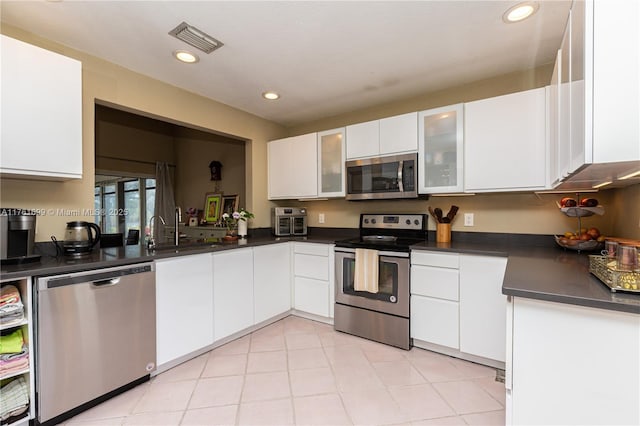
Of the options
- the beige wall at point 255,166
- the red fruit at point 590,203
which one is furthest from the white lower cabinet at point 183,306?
the red fruit at point 590,203

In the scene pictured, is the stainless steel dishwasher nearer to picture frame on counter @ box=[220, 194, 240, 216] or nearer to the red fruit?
picture frame on counter @ box=[220, 194, 240, 216]

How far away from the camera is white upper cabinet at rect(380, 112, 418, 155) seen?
2.56 metres

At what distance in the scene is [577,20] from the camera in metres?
1.16

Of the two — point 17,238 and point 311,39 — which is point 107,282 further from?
point 311,39

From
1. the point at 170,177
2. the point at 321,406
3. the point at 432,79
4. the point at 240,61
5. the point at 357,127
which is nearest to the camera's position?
the point at 321,406

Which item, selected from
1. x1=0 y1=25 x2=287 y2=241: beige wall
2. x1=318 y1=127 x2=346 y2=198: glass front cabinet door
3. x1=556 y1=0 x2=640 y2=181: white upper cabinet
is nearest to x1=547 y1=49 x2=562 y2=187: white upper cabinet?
x1=556 y1=0 x2=640 y2=181: white upper cabinet

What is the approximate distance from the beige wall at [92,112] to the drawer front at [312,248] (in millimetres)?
1425

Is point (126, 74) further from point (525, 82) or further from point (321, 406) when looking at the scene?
point (525, 82)

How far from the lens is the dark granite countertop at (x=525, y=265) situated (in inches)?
38.2

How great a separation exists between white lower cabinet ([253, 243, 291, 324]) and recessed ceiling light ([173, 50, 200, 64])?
164cm

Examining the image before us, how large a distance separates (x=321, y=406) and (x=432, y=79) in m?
2.67

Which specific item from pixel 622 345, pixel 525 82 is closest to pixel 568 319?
pixel 622 345

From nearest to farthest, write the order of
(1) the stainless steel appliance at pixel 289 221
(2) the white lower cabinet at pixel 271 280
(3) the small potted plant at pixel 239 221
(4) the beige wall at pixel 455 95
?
1. (4) the beige wall at pixel 455 95
2. (2) the white lower cabinet at pixel 271 280
3. (3) the small potted plant at pixel 239 221
4. (1) the stainless steel appliance at pixel 289 221

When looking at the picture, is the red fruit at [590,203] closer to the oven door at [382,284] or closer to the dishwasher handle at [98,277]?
the oven door at [382,284]
